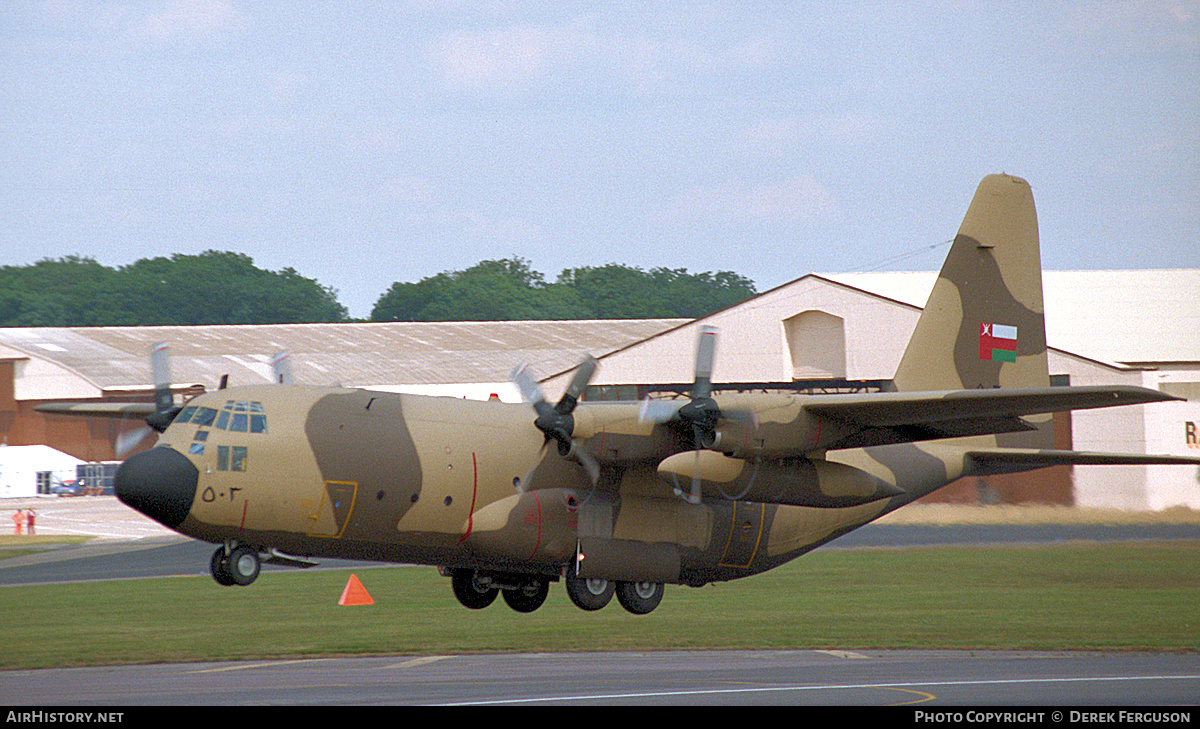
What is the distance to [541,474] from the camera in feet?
77.0

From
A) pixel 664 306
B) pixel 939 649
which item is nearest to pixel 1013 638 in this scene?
pixel 939 649

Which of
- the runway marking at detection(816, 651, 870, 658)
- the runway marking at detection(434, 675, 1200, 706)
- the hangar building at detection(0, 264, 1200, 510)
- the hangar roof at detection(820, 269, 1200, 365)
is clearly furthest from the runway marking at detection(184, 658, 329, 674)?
the hangar roof at detection(820, 269, 1200, 365)

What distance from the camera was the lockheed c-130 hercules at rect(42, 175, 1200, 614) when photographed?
2081 centimetres

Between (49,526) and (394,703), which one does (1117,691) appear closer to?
(394,703)

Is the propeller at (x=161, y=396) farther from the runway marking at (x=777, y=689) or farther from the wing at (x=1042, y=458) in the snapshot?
the wing at (x=1042, y=458)

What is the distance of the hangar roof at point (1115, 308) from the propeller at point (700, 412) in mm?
40112

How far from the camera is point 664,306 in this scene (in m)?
143

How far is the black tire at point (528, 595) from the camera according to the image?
Answer: 25844 millimetres

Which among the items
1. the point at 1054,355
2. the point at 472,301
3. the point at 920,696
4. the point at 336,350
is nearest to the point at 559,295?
the point at 472,301

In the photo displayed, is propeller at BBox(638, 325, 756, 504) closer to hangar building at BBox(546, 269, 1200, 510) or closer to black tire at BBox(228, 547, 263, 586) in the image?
black tire at BBox(228, 547, 263, 586)

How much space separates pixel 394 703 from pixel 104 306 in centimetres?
11424

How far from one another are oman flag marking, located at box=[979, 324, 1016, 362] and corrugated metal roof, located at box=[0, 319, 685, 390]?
163ft

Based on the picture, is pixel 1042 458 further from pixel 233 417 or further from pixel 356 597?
pixel 356 597

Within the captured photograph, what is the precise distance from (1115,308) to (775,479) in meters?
46.1
